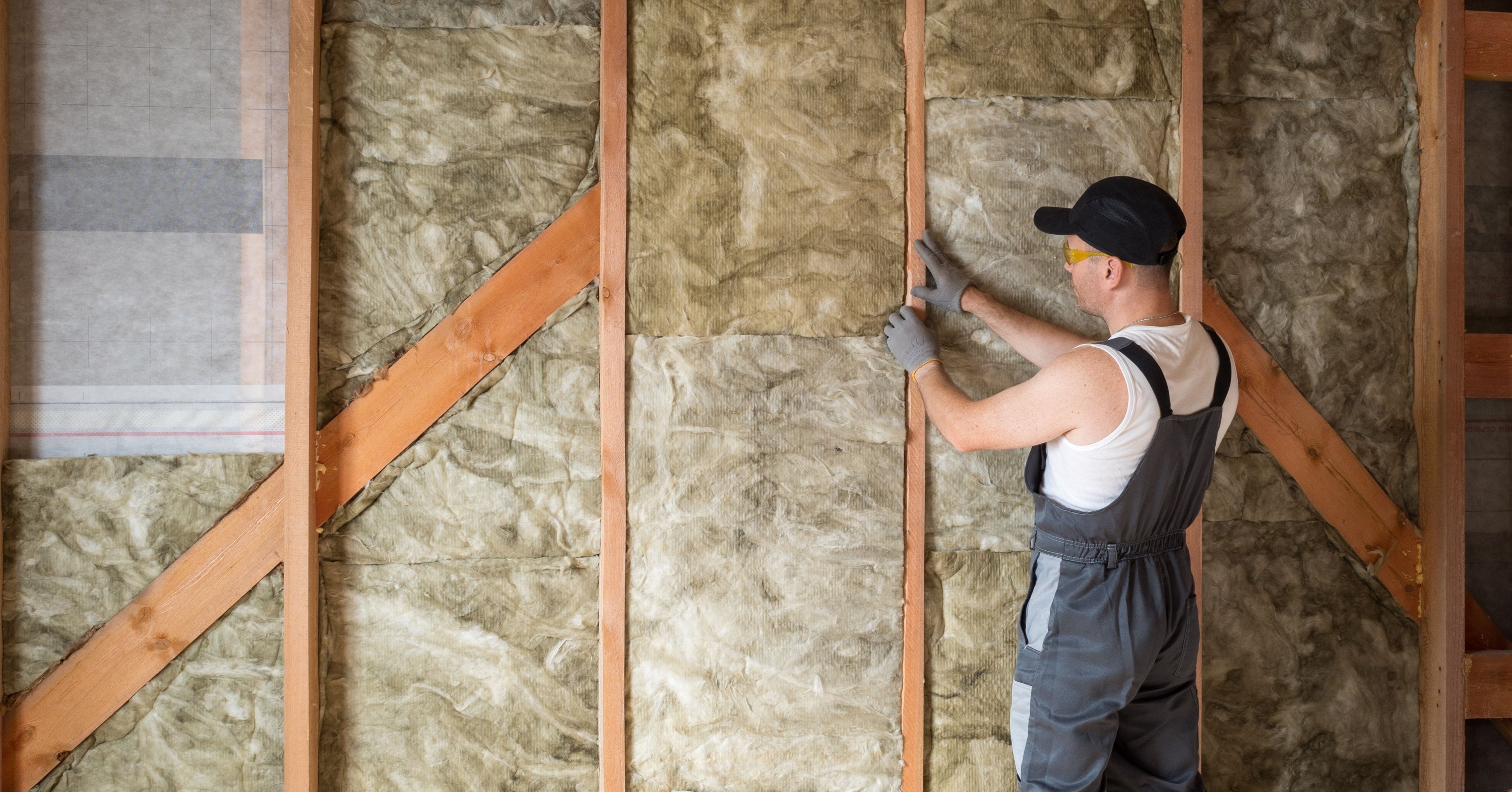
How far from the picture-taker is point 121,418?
5.70 feet

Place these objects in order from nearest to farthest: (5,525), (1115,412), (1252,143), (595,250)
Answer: (1115,412) → (5,525) → (595,250) → (1252,143)

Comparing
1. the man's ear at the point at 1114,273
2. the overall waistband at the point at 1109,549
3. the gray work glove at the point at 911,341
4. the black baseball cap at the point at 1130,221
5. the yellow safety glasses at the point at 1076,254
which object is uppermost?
the black baseball cap at the point at 1130,221

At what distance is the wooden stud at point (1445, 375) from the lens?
1937mm

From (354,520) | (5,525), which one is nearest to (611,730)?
(354,520)

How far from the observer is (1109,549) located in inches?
57.1

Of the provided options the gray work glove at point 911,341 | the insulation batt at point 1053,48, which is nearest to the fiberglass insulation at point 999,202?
the insulation batt at point 1053,48

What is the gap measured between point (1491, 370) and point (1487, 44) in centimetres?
86

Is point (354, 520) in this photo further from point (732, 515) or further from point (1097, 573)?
point (1097, 573)

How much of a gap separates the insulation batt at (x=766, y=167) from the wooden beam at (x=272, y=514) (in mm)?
193

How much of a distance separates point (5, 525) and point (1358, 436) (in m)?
3.33

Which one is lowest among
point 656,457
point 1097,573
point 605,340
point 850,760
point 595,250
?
point 850,760

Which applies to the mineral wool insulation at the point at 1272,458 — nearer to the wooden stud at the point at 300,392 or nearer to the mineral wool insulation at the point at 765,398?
the mineral wool insulation at the point at 765,398

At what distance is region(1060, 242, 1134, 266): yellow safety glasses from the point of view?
1524mm

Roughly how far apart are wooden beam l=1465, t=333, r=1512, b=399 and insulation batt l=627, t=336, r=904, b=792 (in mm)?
1534
